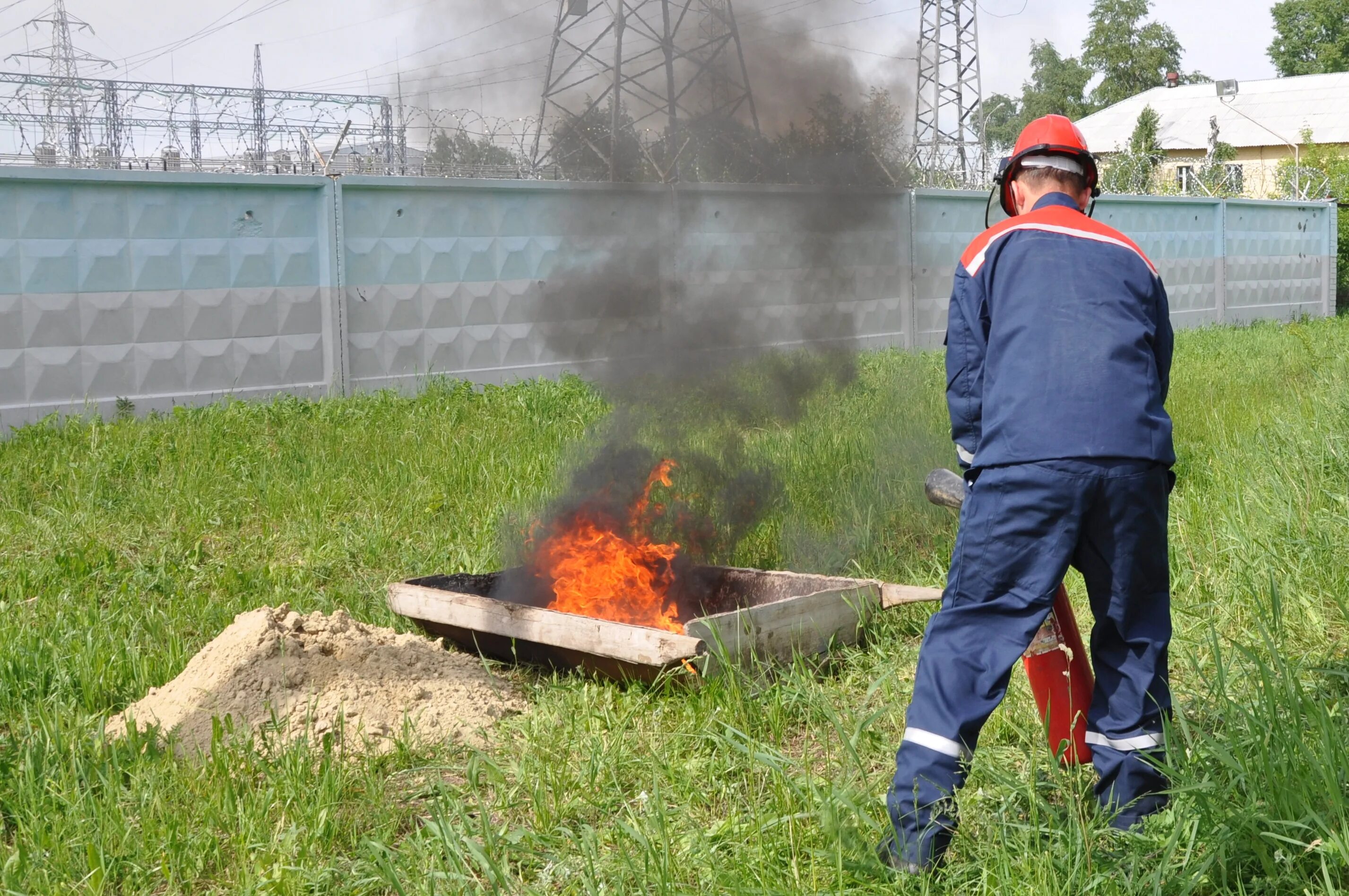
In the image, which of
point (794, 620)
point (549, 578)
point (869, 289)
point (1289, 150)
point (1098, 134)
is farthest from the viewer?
point (1098, 134)

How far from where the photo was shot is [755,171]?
6.17 m

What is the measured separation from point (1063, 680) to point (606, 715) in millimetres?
1554

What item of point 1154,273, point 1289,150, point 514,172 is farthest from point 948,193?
point 1289,150

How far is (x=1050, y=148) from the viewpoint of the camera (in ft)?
10.6

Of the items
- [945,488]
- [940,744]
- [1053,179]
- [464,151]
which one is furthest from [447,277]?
[940,744]

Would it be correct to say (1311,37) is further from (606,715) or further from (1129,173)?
(606,715)

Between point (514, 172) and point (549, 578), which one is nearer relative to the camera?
point (549, 578)

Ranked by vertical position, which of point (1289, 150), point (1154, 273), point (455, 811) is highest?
point (1289, 150)

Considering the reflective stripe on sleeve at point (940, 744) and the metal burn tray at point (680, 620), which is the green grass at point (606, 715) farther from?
the reflective stripe on sleeve at point (940, 744)

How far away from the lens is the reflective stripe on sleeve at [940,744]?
280cm

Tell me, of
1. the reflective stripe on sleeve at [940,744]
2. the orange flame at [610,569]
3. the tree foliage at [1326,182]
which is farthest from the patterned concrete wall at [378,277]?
the tree foliage at [1326,182]

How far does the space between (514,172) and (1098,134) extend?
1839 inches

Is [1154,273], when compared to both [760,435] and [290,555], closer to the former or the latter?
[760,435]

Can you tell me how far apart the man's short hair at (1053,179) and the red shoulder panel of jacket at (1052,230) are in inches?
5.0
